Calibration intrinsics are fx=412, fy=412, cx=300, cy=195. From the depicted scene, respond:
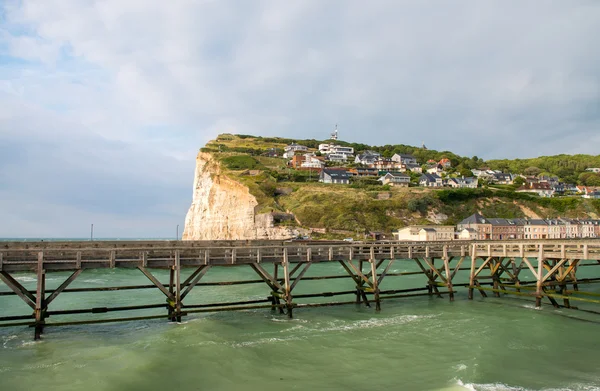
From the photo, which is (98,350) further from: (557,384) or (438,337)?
(557,384)

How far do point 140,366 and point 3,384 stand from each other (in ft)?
11.5

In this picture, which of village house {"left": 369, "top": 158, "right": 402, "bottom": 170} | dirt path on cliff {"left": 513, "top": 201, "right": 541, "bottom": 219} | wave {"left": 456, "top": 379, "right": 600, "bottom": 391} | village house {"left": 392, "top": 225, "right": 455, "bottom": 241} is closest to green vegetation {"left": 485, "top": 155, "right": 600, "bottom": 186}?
village house {"left": 369, "top": 158, "right": 402, "bottom": 170}

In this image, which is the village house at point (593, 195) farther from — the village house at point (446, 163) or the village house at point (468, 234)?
the village house at point (468, 234)

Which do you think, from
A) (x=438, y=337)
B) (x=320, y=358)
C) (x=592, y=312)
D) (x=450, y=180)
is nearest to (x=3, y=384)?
(x=320, y=358)

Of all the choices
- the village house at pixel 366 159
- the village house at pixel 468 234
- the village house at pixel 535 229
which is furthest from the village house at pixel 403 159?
the village house at pixel 468 234

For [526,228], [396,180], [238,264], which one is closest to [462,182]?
[396,180]

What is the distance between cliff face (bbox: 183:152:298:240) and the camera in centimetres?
8399

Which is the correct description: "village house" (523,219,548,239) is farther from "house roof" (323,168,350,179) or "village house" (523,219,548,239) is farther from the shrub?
the shrub

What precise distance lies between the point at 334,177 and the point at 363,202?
25.0 m

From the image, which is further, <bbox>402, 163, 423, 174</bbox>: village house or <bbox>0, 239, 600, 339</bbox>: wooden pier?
<bbox>402, 163, 423, 174</bbox>: village house

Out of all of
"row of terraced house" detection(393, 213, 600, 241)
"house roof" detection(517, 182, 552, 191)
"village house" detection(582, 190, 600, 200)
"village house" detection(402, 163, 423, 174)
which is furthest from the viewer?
"village house" detection(402, 163, 423, 174)

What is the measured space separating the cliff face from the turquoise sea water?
198 feet

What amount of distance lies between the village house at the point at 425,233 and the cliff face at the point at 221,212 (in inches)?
819

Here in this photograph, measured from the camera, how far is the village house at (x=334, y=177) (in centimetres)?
11300
